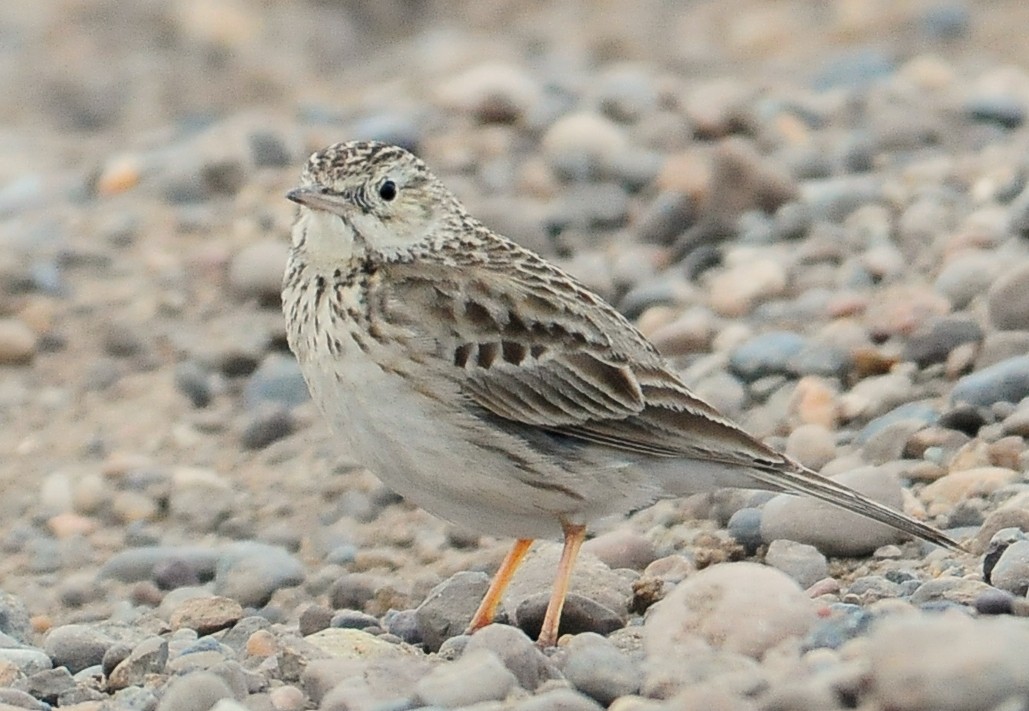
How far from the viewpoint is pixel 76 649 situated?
20.9ft

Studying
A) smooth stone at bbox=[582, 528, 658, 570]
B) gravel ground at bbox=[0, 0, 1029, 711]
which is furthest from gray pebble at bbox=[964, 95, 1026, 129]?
smooth stone at bbox=[582, 528, 658, 570]

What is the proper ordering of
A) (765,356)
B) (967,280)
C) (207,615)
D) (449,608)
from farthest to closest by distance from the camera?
1. (967,280)
2. (765,356)
3. (207,615)
4. (449,608)

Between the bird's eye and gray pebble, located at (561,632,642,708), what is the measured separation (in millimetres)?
1887

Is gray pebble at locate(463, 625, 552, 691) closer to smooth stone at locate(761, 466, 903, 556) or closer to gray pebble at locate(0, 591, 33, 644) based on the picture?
smooth stone at locate(761, 466, 903, 556)

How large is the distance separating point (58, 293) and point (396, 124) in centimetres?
273

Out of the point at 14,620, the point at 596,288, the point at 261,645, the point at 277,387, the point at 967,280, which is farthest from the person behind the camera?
the point at 596,288

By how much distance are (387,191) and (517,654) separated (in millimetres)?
1922

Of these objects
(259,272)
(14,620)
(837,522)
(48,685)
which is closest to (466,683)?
(48,685)

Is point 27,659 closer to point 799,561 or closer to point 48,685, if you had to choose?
point 48,685

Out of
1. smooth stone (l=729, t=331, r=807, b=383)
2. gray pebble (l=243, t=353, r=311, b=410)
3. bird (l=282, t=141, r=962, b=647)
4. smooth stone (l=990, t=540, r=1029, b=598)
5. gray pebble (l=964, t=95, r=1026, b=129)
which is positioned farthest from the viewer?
gray pebble (l=964, t=95, r=1026, b=129)

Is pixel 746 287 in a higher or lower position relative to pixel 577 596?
higher

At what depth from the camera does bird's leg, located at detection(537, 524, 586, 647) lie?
6.09 metres

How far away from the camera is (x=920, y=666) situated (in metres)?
4.21

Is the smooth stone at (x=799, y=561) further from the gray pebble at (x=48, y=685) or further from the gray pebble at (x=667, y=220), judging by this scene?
the gray pebble at (x=667, y=220)
